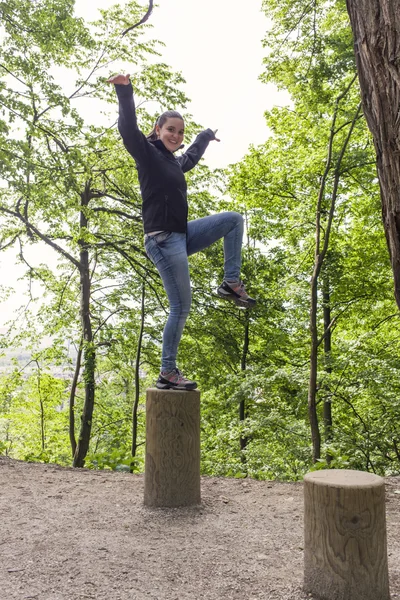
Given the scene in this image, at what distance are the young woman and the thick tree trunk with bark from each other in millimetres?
1331

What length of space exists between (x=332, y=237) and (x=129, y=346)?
19.7 ft

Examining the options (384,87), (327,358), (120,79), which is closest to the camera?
(384,87)

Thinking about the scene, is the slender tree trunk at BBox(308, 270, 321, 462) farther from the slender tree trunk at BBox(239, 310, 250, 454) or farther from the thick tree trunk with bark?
the slender tree trunk at BBox(239, 310, 250, 454)

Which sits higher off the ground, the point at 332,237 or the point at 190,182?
the point at 190,182

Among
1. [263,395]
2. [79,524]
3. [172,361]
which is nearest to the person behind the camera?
[79,524]

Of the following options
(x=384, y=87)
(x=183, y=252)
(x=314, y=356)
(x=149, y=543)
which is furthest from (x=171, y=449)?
(x=314, y=356)

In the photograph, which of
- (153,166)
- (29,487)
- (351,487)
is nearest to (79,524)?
(29,487)

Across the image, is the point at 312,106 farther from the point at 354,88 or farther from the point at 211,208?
the point at 211,208

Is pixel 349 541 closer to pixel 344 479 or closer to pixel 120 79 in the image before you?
pixel 344 479

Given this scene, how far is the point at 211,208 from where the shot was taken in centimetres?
1234

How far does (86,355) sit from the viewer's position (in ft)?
40.8

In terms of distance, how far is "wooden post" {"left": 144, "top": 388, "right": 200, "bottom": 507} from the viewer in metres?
3.83

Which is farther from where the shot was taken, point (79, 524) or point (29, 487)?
point (29, 487)

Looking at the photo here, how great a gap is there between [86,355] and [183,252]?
9.41 meters
